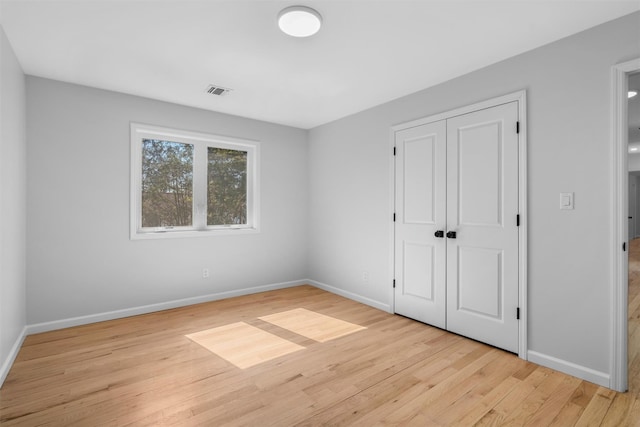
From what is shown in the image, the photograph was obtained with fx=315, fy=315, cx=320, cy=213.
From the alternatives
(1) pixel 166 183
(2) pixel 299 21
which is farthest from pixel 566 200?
(1) pixel 166 183

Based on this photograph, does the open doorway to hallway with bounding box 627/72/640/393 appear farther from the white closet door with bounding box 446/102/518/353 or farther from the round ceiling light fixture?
the round ceiling light fixture

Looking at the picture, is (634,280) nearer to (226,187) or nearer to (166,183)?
(226,187)

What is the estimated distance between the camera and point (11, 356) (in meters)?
2.50

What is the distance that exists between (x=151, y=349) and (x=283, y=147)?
10.6ft

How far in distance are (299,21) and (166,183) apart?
109 inches

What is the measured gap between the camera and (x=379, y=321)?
138 inches

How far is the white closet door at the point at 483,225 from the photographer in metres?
2.71

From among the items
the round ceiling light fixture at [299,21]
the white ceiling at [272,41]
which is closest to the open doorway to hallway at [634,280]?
the white ceiling at [272,41]

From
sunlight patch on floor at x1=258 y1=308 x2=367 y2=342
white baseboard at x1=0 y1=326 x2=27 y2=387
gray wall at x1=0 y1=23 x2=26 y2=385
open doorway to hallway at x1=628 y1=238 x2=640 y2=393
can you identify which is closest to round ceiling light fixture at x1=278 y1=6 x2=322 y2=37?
gray wall at x1=0 y1=23 x2=26 y2=385

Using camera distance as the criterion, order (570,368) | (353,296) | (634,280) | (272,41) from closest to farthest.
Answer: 1. (570,368)
2. (272,41)
3. (353,296)
4. (634,280)

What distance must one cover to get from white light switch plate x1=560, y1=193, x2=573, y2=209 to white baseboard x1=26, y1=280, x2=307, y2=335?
12.0ft

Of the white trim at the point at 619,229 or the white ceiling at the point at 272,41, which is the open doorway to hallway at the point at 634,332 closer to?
the white trim at the point at 619,229

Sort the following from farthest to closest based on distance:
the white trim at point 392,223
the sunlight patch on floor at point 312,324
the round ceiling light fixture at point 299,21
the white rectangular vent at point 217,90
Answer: the white trim at point 392,223, the white rectangular vent at point 217,90, the sunlight patch on floor at point 312,324, the round ceiling light fixture at point 299,21

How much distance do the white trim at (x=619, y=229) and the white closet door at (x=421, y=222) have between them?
1290 millimetres
